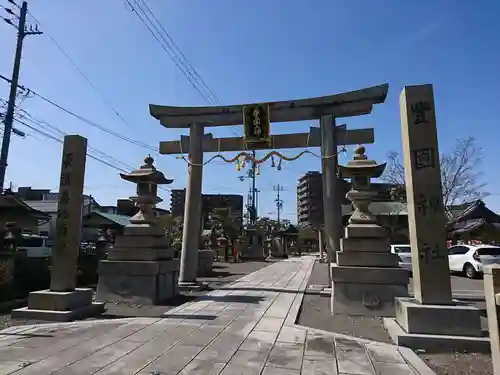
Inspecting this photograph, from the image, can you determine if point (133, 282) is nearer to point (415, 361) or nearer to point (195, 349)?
point (195, 349)

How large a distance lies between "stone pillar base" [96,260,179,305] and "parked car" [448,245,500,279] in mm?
13831

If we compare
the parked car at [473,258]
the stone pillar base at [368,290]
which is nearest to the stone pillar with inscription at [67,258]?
the stone pillar base at [368,290]

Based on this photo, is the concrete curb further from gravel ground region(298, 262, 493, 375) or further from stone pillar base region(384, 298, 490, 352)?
stone pillar base region(384, 298, 490, 352)

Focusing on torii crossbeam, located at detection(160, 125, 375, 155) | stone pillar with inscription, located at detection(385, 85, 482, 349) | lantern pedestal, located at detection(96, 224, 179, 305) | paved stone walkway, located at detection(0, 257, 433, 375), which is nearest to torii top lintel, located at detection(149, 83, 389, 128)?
torii crossbeam, located at detection(160, 125, 375, 155)

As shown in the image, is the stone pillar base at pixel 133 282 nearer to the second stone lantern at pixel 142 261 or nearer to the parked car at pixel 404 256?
the second stone lantern at pixel 142 261

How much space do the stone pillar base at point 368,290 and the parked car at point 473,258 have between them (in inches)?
391

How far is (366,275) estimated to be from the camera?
7.69m

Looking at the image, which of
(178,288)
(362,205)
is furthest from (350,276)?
(178,288)

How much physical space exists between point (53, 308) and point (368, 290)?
21.9 feet

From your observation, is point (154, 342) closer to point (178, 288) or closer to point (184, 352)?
point (184, 352)

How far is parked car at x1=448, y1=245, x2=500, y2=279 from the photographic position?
1532 cm

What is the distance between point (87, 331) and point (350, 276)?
5471 mm

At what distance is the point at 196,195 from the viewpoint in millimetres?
11148

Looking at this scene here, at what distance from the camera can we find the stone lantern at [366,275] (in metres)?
7.60
